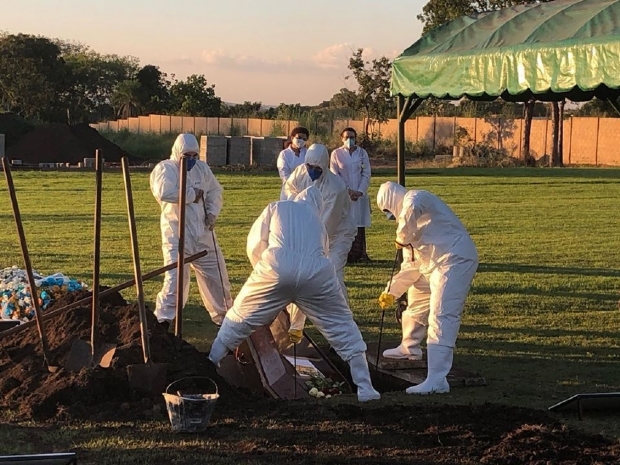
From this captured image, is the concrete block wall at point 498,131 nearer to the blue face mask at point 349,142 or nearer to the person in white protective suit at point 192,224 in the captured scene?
the blue face mask at point 349,142

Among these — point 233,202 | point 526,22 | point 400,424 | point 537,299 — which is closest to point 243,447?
point 400,424

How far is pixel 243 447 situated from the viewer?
6578mm

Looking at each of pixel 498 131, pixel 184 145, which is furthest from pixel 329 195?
pixel 498 131

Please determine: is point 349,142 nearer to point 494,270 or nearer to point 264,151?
point 494,270

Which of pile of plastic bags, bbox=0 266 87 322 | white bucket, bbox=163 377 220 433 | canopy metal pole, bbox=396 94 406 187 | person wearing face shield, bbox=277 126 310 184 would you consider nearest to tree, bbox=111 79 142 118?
person wearing face shield, bbox=277 126 310 184

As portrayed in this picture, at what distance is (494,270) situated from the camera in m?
15.2

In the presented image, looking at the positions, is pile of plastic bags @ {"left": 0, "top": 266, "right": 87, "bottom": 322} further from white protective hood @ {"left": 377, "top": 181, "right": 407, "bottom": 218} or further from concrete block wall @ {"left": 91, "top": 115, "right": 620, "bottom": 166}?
concrete block wall @ {"left": 91, "top": 115, "right": 620, "bottom": 166}

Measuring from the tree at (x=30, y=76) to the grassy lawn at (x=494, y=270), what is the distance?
39037mm

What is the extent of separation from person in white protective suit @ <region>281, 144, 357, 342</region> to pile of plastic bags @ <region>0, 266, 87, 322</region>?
2.33 m

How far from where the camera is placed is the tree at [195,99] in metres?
65.3

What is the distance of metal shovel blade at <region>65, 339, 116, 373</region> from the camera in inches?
322

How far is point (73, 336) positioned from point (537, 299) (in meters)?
6.36

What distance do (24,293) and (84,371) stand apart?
115 inches

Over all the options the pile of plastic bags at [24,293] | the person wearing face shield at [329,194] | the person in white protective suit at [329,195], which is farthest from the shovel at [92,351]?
the person wearing face shield at [329,194]
